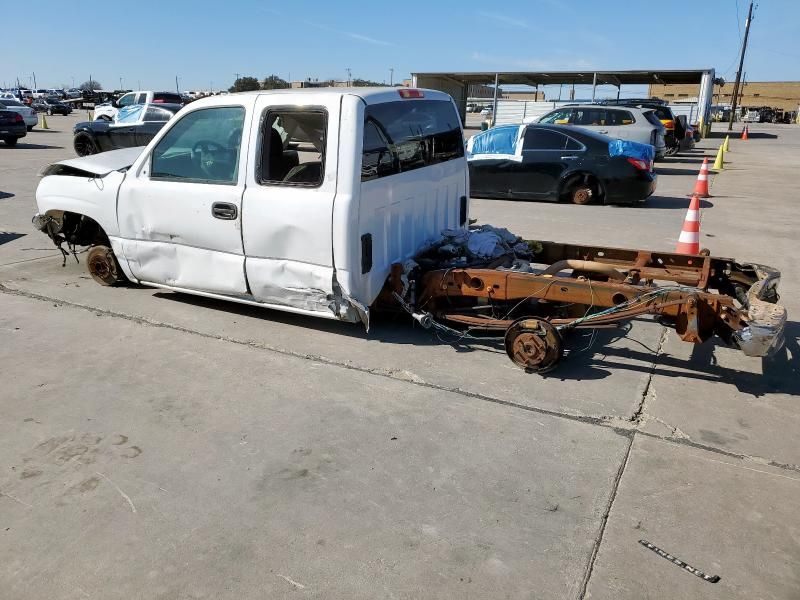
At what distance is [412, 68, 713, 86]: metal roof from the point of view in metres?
30.9

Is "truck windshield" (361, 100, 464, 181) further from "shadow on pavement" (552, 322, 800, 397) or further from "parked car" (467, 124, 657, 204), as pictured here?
"parked car" (467, 124, 657, 204)

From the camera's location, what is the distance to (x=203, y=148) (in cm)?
507

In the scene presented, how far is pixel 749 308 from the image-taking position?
4.04m

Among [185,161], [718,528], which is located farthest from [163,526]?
[185,161]

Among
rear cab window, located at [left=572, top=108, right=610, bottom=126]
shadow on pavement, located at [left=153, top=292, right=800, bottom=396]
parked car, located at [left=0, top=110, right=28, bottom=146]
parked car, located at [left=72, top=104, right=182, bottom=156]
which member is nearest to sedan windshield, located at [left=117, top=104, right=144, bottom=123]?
parked car, located at [left=72, top=104, right=182, bottom=156]

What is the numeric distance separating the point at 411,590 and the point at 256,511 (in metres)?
0.85

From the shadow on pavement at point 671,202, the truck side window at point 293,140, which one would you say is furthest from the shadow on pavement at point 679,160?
the truck side window at point 293,140

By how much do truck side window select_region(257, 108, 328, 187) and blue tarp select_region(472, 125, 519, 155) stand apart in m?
7.60

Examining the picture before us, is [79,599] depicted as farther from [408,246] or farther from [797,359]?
[797,359]

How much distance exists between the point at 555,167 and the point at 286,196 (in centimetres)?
812

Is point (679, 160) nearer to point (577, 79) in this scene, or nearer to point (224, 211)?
point (577, 79)

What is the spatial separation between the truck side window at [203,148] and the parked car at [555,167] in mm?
7753

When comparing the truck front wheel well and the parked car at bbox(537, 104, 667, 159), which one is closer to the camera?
the truck front wheel well

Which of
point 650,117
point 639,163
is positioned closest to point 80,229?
point 639,163
